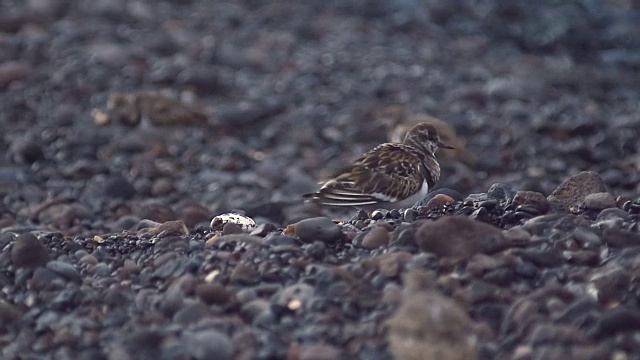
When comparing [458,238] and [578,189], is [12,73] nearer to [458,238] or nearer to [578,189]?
[578,189]

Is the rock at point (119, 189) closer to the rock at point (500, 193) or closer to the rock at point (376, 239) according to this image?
the rock at point (500, 193)

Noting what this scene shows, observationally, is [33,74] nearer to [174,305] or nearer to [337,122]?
[337,122]

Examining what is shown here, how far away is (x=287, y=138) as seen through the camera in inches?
423

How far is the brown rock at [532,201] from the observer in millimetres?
6121

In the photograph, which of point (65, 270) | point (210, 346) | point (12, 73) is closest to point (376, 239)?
point (210, 346)

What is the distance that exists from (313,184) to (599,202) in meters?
3.56

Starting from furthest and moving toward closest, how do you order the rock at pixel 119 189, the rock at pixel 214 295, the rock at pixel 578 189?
Answer: 1. the rock at pixel 119 189
2. the rock at pixel 578 189
3. the rock at pixel 214 295

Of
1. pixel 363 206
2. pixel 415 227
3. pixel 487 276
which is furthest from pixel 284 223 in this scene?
pixel 487 276

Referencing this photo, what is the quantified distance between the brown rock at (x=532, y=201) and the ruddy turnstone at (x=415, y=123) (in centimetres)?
346

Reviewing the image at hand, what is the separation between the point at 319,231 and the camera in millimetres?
5781

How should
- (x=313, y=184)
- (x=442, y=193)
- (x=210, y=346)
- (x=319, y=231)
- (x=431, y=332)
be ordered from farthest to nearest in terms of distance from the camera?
(x=313, y=184) < (x=442, y=193) < (x=319, y=231) < (x=210, y=346) < (x=431, y=332)

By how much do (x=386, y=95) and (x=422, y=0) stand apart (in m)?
3.97

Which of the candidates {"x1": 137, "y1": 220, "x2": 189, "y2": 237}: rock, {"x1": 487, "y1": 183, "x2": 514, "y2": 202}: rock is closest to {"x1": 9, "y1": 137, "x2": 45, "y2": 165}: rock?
{"x1": 137, "y1": 220, "x2": 189, "y2": 237}: rock

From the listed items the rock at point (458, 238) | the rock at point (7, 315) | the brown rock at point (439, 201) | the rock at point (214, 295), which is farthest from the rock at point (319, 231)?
the rock at point (7, 315)
